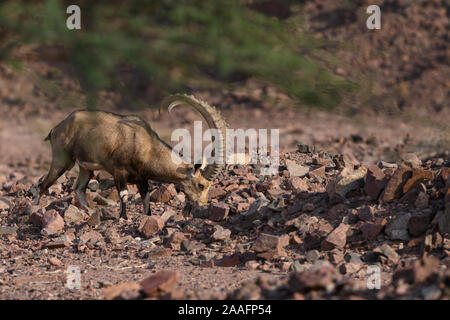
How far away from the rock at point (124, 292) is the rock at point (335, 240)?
6.08 feet

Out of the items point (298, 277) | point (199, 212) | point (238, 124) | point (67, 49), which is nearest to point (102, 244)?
point (199, 212)

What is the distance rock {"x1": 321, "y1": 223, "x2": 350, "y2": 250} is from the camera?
5773 millimetres

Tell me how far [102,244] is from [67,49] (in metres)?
4.34

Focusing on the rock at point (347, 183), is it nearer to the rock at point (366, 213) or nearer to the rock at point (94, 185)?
the rock at point (366, 213)

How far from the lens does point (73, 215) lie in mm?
7344

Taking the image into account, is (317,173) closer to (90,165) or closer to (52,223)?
(90,165)

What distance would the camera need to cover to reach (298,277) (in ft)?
13.7

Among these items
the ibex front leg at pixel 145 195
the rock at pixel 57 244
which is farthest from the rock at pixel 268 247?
the ibex front leg at pixel 145 195

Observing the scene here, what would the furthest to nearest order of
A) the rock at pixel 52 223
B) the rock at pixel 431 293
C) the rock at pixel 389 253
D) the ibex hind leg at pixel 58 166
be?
1. the ibex hind leg at pixel 58 166
2. the rock at pixel 52 223
3. the rock at pixel 389 253
4. the rock at pixel 431 293

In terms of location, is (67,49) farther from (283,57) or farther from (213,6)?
(283,57)

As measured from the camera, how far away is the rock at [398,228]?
577 cm

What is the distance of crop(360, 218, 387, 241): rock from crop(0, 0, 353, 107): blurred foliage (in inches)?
142

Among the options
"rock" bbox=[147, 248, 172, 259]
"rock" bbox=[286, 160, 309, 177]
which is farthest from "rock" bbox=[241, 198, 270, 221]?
"rock" bbox=[286, 160, 309, 177]

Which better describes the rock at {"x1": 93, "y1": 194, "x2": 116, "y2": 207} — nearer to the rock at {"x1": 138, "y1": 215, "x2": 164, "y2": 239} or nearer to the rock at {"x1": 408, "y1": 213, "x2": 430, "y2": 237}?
the rock at {"x1": 138, "y1": 215, "x2": 164, "y2": 239}
